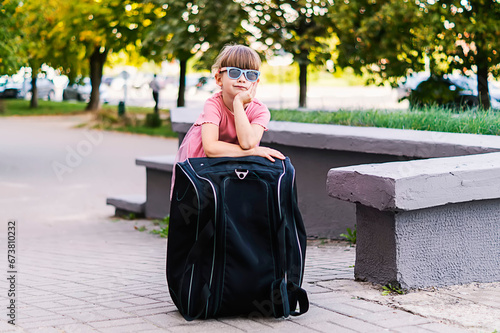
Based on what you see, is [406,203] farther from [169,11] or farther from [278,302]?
[169,11]

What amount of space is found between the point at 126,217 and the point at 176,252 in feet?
22.9

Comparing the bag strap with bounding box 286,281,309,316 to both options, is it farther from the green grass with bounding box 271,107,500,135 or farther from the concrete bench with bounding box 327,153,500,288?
the green grass with bounding box 271,107,500,135

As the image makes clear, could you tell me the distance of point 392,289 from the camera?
418cm

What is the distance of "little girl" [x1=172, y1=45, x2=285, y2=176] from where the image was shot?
3814 millimetres

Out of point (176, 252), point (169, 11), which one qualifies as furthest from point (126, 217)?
point (169, 11)

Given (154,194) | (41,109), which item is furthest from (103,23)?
(154,194)

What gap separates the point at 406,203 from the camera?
3.97 meters

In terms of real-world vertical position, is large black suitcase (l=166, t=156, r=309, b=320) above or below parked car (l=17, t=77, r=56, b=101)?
below

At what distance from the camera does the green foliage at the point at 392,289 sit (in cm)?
413

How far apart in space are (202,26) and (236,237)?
52.3 feet

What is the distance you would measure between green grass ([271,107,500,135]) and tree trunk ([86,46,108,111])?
93.9 ft

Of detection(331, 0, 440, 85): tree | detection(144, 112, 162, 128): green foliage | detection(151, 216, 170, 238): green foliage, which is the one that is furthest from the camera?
detection(144, 112, 162, 128): green foliage

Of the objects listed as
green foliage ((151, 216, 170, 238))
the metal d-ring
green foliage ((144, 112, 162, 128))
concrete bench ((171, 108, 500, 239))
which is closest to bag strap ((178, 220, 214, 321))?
the metal d-ring

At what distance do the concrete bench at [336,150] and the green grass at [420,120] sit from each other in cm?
53
